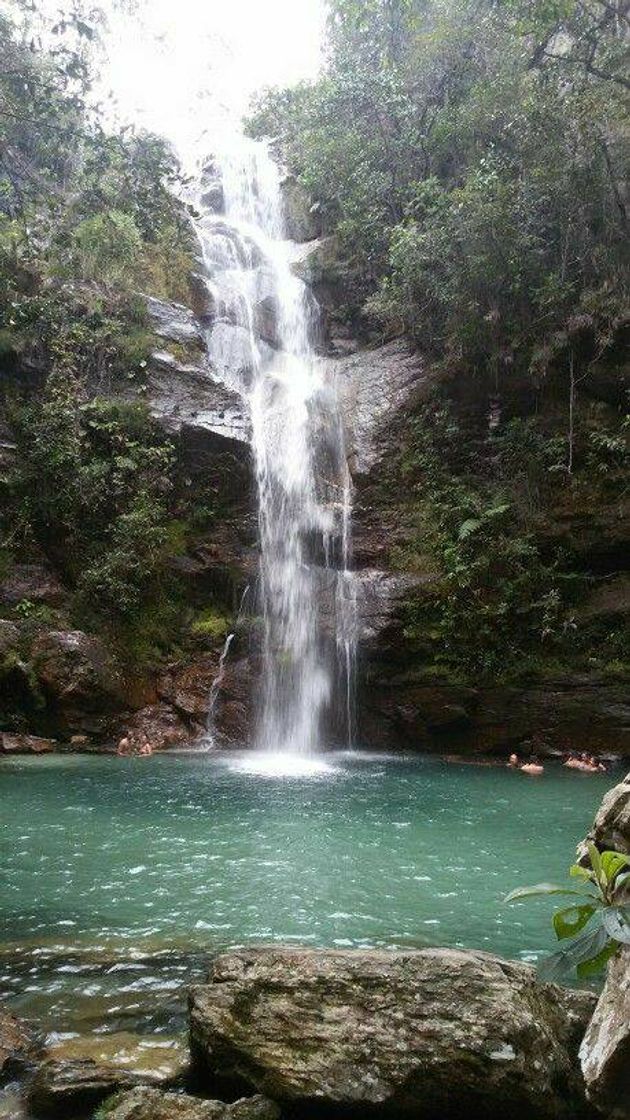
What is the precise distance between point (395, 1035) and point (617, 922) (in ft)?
4.57

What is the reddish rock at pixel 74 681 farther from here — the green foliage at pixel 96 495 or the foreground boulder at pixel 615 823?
the foreground boulder at pixel 615 823

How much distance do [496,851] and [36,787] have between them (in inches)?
225

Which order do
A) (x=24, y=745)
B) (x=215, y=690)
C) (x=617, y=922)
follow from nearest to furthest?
1. (x=617, y=922)
2. (x=24, y=745)
3. (x=215, y=690)

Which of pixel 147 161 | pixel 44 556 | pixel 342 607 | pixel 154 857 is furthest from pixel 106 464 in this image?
pixel 154 857

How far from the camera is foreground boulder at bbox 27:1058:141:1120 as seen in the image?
2928 millimetres

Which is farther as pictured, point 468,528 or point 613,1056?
point 468,528

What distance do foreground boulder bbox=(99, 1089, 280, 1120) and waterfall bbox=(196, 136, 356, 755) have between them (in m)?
10.9

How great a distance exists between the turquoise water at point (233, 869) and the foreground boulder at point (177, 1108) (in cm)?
79

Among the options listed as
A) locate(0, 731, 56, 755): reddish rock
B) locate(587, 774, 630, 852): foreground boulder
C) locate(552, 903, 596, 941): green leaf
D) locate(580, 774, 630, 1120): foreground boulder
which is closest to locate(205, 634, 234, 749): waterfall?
locate(0, 731, 56, 755): reddish rock

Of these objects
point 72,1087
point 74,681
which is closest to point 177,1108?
point 72,1087

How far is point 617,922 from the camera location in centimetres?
211

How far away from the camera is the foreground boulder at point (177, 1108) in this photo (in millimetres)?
2783

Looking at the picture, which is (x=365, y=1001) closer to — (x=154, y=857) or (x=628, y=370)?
(x=154, y=857)

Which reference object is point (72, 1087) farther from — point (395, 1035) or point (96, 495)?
point (96, 495)
